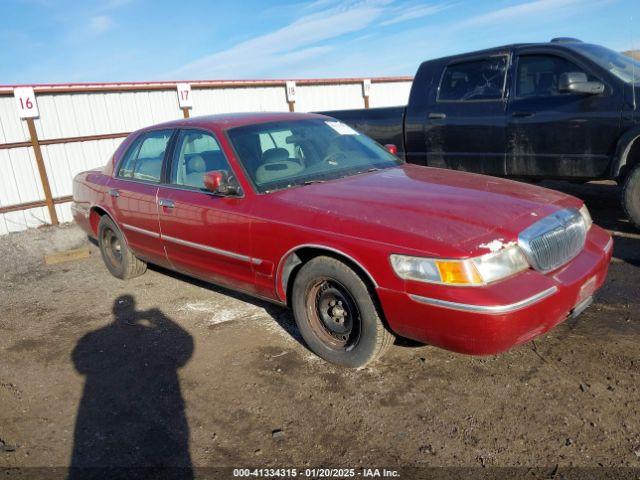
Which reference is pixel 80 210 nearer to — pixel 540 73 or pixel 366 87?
pixel 540 73

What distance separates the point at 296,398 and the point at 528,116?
169 inches

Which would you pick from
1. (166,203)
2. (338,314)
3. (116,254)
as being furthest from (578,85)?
(116,254)

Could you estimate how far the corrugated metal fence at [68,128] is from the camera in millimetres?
9320

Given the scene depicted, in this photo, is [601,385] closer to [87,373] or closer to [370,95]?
[87,373]

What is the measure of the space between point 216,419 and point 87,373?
1.28 metres

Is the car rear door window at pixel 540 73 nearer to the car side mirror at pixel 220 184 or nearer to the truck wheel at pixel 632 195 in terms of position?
the truck wheel at pixel 632 195

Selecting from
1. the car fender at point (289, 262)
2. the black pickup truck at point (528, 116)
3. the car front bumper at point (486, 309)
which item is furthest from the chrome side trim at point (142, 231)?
the black pickup truck at point (528, 116)

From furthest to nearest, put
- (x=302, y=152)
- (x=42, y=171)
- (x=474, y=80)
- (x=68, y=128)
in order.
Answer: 1. (x=68, y=128)
2. (x=42, y=171)
3. (x=474, y=80)
4. (x=302, y=152)

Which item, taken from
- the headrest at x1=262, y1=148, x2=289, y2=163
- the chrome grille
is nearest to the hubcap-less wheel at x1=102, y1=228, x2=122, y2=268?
the headrest at x1=262, y1=148, x2=289, y2=163

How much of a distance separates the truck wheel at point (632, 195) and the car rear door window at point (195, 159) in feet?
13.0

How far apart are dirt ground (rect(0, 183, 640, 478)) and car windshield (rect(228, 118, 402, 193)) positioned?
3.92 feet

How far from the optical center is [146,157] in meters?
5.00

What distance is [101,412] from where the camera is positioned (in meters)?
3.19

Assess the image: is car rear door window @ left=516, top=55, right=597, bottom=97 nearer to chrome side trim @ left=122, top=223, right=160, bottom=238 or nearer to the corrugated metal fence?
chrome side trim @ left=122, top=223, right=160, bottom=238
